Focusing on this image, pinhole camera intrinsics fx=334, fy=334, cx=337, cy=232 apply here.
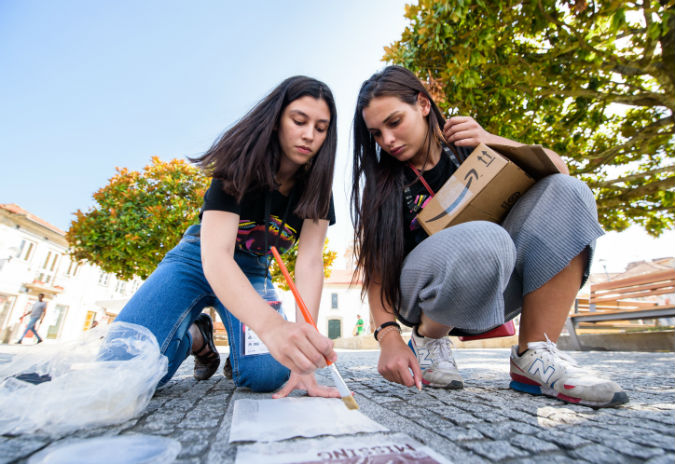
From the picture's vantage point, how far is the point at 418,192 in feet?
6.23

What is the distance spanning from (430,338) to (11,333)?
21.5 meters

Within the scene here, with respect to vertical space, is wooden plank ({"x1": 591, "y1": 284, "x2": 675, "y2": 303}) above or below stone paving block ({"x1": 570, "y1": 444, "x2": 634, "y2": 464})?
above

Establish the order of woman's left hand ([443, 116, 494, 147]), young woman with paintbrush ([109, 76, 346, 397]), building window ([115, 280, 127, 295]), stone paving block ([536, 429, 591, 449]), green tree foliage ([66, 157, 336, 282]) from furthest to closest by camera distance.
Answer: building window ([115, 280, 127, 295])
green tree foliage ([66, 157, 336, 282])
woman's left hand ([443, 116, 494, 147])
young woman with paintbrush ([109, 76, 346, 397])
stone paving block ([536, 429, 591, 449])

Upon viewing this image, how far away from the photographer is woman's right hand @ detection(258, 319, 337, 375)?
0.88 meters

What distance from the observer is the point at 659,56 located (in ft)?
13.6

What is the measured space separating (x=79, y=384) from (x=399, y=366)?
1.07 m

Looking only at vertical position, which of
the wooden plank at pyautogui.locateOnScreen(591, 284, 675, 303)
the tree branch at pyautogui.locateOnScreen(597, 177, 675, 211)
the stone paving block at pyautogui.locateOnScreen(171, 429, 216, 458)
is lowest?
the stone paving block at pyautogui.locateOnScreen(171, 429, 216, 458)

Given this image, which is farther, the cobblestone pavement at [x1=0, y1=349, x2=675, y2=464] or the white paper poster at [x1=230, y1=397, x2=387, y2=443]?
the white paper poster at [x1=230, y1=397, x2=387, y2=443]

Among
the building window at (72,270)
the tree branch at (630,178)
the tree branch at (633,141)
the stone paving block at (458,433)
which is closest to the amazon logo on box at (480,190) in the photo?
the stone paving block at (458,433)

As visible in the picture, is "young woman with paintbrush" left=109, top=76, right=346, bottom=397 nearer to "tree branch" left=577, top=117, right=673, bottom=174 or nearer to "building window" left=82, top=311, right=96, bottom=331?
"tree branch" left=577, top=117, right=673, bottom=174

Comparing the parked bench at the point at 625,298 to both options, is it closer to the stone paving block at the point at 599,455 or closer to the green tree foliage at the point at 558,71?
the green tree foliage at the point at 558,71

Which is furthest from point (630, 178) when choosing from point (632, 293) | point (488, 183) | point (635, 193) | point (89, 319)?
point (89, 319)

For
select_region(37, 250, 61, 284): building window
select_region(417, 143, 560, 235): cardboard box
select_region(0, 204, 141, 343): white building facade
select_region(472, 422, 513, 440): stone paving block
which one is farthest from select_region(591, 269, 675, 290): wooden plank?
select_region(37, 250, 61, 284): building window

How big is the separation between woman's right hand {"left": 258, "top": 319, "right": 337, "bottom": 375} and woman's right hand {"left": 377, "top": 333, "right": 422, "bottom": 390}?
54cm
